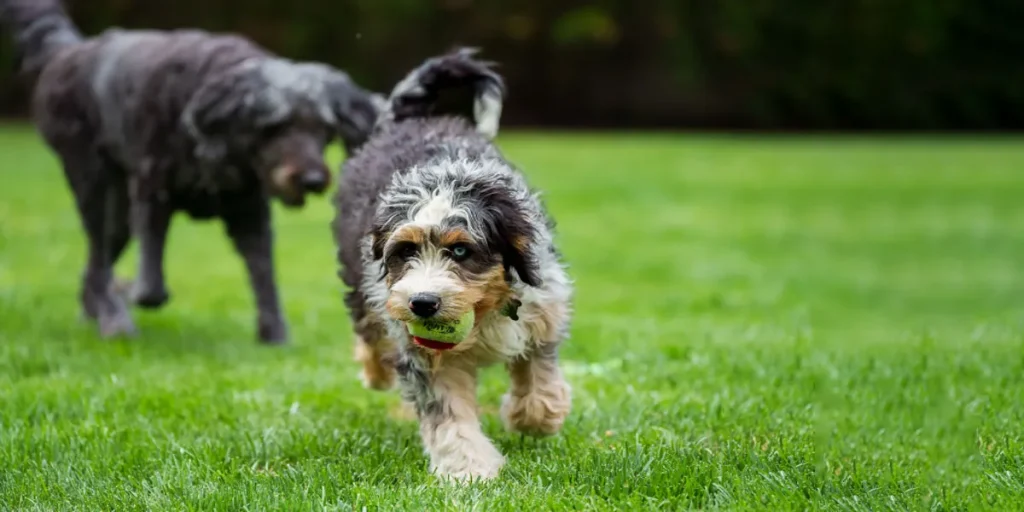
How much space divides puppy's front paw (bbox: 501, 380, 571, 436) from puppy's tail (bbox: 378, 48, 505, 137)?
4.67 ft

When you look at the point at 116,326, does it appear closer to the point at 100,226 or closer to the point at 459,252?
the point at 100,226

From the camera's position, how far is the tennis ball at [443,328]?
4438 mm

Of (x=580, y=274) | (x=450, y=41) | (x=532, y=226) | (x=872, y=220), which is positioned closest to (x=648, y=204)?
(x=872, y=220)

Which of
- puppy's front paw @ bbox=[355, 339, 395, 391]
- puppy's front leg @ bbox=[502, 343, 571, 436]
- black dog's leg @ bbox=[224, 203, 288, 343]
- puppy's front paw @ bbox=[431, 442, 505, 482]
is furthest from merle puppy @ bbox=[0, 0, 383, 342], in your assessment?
puppy's front paw @ bbox=[431, 442, 505, 482]

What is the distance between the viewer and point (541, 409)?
5.05 meters

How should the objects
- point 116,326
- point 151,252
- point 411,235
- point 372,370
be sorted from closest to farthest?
point 411,235 → point 372,370 → point 151,252 → point 116,326

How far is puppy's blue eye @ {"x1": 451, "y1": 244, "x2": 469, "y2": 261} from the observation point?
448cm

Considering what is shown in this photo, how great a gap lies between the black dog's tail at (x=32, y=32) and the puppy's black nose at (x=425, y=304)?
5874mm

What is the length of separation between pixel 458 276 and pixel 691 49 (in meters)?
33.2

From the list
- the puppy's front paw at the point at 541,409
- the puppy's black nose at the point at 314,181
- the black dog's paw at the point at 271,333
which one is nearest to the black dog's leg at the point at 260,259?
the black dog's paw at the point at 271,333

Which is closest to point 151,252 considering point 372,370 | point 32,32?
point 32,32

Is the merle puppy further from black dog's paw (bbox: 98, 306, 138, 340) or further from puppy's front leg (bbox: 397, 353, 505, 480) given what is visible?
puppy's front leg (bbox: 397, 353, 505, 480)

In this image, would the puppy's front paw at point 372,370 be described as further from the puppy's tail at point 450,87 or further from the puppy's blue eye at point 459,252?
the puppy's blue eye at point 459,252

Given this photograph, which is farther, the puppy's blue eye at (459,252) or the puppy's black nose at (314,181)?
the puppy's black nose at (314,181)
